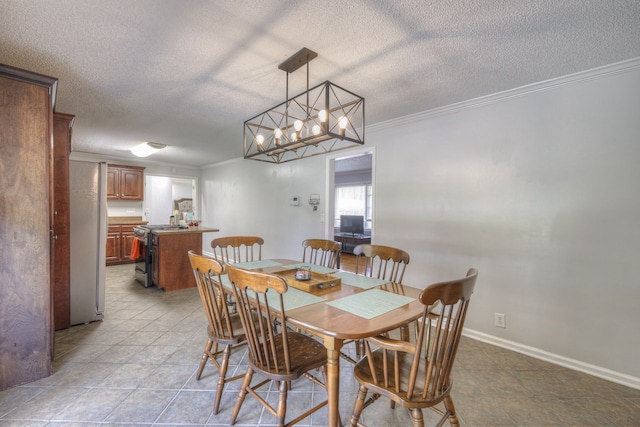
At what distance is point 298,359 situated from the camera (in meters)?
1.52

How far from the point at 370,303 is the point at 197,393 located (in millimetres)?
1348

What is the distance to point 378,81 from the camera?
2367mm

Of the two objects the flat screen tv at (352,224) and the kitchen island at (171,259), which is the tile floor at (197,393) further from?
the flat screen tv at (352,224)

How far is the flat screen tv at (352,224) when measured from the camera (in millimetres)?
7285

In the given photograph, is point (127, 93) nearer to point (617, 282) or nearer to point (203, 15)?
point (203, 15)

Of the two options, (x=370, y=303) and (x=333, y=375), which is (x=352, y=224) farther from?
(x=333, y=375)

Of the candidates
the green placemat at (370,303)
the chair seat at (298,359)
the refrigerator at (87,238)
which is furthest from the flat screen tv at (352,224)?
the chair seat at (298,359)

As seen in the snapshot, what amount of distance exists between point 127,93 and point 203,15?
5.23 ft

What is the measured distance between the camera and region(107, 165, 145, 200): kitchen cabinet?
5.87m

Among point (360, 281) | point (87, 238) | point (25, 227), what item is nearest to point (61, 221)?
point (87, 238)

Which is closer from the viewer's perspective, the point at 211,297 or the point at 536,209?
the point at 211,297

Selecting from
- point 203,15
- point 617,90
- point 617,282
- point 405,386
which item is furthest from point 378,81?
point 617,282

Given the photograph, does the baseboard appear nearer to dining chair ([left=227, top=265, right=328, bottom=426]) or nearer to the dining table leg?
dining chair ([left=227, top=265, right=328, bottom=426])

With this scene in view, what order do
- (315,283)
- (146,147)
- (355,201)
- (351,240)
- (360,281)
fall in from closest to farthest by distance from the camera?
(315,283) → (360,281) → (146,147) → (351,240) → (355,201)
